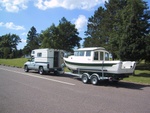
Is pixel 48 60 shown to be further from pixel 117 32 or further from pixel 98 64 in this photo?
pixel 117 32

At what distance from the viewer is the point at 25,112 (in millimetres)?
7305

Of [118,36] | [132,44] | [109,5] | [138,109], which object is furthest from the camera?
[109,5]

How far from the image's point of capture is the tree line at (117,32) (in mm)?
21516

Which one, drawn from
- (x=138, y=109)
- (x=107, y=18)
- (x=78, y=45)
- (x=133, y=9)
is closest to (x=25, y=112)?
(x=138, y=109)

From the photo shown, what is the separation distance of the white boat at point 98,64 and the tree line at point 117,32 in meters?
4.92

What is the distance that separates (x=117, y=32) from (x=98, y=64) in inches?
383

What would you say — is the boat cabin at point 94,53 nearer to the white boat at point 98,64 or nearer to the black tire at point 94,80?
the white boat at point 98,64

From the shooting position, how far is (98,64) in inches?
609

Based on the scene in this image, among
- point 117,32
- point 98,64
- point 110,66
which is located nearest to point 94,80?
point 98,64

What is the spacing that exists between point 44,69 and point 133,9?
471 inches

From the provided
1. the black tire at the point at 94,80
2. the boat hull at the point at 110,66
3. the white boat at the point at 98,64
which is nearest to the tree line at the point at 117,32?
the white boat at the point at 98,64

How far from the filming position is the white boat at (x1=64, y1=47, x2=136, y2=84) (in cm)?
1459

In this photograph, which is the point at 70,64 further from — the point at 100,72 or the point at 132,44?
the point at 132,44

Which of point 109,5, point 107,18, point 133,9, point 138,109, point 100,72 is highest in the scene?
point 109,5
